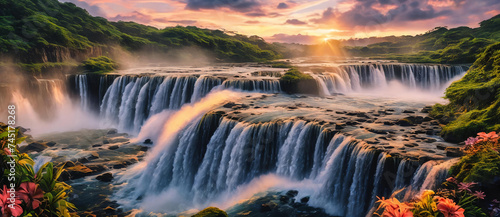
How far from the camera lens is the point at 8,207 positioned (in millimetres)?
4582

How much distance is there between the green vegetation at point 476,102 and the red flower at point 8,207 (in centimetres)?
1388

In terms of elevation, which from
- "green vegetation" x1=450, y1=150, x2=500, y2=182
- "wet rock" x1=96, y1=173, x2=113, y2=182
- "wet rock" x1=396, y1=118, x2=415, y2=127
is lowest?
"wet rock" x1=96, y1=173, x2=113, y2=182

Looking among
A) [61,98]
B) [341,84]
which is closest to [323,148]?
[341,84]

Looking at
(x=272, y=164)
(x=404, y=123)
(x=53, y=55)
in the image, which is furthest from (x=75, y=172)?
(x=53, y=55)

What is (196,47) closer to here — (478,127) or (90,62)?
(90,62)

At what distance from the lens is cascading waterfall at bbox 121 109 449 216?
12.9 metres

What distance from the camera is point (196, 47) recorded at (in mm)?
83125

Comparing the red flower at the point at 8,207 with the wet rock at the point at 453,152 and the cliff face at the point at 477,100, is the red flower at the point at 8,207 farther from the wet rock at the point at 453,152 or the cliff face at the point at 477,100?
the cliff face at the point at 477,100

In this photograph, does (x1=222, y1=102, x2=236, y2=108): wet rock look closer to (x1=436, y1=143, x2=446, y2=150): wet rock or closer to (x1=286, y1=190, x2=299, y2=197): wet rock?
(x1=286, y1=190, x2=299, y2=197): wet rock

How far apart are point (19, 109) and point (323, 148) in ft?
103

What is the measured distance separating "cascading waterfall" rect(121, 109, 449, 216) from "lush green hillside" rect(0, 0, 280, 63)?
28.6 m

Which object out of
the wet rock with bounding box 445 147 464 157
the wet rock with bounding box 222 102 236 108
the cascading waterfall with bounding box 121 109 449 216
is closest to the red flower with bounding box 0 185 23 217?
the cascading waterfall with bounding box 121 109 449 216

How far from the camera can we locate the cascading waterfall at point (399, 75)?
3653cm

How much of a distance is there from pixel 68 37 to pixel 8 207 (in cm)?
5105
